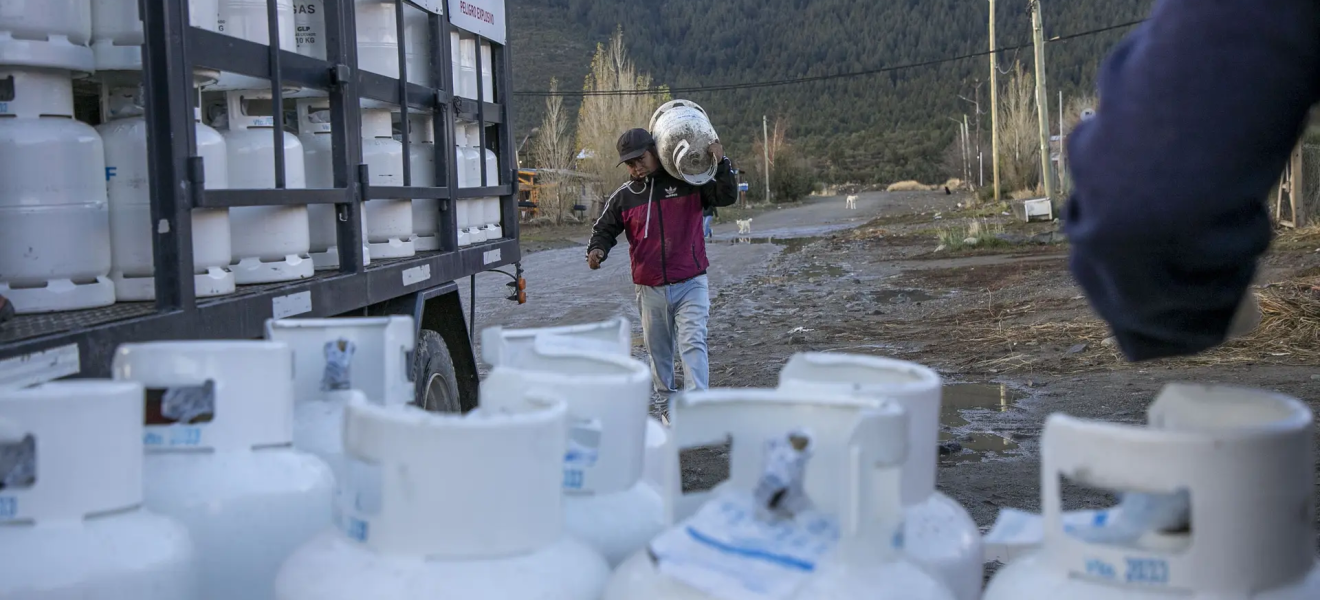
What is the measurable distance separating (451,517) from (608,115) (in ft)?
158

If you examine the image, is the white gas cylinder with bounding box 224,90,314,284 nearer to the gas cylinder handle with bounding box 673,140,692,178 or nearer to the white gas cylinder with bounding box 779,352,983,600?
the white gas cylinder with bounding box 779,352,983,600

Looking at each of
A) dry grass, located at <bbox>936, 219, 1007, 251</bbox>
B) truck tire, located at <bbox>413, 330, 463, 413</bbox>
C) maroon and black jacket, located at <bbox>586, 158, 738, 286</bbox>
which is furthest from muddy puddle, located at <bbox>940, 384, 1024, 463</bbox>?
dry grass, located at <bbox>936, 219, 1007, 251</bbox>

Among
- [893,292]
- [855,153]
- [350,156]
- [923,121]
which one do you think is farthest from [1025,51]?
[350,156]

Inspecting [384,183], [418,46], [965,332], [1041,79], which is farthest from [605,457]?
[1041,79]

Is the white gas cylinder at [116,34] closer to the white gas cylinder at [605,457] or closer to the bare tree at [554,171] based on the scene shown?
the white gas cylinder at [605,457]

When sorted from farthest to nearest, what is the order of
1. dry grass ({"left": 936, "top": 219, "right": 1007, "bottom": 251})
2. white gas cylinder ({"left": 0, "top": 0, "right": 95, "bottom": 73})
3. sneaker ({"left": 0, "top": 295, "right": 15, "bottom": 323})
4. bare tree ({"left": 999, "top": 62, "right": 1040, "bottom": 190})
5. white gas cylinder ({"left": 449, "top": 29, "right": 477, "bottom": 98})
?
1. bare tree ({"left": 999, "top": 62, "right": 1040, "bottom": 190})
2. dry grass ({"left": 936, "top": 219, "right": 1007, "bottom": 251})
3. white gas cylinder ({"left": 449, "top": 29, "right": 477, "bottom": 98})
4. white gas cylinder ({"left": 0, "top": 0, "right": 95, "bottom": 73})
5. sneaker ({"left": 0, "top": 295, "right": 15, "bottom": 323})

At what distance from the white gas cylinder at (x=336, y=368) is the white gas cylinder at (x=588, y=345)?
148 millimetres

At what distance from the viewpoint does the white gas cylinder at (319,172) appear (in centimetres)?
482

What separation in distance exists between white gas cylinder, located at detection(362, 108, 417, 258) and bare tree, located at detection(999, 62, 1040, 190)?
5019cm

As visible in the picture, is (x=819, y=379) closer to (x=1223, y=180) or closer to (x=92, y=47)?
(x=1223, y=180)

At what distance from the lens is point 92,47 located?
3.51m

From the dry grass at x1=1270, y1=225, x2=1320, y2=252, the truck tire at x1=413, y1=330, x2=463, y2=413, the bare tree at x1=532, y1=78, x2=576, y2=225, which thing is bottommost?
the truck tire at x1=413, y1=330, x2=463, y2=413

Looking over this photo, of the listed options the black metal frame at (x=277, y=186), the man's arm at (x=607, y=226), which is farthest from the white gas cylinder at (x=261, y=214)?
the man's arm at (x=607, y=226)

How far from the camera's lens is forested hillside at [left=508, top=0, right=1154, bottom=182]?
359 ft
